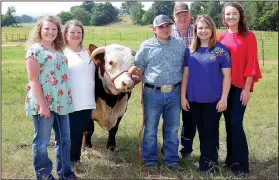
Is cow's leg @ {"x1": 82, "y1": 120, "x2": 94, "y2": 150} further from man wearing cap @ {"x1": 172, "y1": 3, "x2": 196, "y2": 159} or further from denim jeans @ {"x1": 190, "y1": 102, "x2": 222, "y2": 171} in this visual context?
denim jeans @ {"x1": 190, "y1": 102, "x2": 222, "y2": 171}

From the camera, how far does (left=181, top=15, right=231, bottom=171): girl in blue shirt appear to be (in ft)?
14.6

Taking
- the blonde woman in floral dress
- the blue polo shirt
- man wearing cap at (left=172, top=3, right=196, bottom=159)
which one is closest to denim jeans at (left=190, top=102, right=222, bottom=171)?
the blue polo shirt

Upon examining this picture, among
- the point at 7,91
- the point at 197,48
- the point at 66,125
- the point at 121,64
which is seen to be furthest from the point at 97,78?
the point at 7,91

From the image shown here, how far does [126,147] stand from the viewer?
239 inches

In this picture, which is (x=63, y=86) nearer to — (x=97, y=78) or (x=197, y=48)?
(x=97, y=78)

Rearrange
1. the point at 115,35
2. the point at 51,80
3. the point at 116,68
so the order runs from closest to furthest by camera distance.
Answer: the point at 51,80, the point at 116,68, the point at 115,35

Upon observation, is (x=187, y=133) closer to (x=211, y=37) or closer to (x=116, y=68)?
(x=116, y=68)

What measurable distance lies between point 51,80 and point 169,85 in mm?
1462

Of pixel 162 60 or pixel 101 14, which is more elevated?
pixel 101 14

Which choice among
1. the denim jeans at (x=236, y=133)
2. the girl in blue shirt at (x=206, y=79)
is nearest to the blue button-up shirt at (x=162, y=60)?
the girl in blue shirt at (x=206, y=79)

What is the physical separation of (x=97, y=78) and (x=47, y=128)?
1.53m

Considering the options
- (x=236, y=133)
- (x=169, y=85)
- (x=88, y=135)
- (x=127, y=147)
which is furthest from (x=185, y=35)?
(x=88, y=135)

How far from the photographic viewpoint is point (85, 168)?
495 centimetres

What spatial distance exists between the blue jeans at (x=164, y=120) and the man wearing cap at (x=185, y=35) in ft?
1.79
